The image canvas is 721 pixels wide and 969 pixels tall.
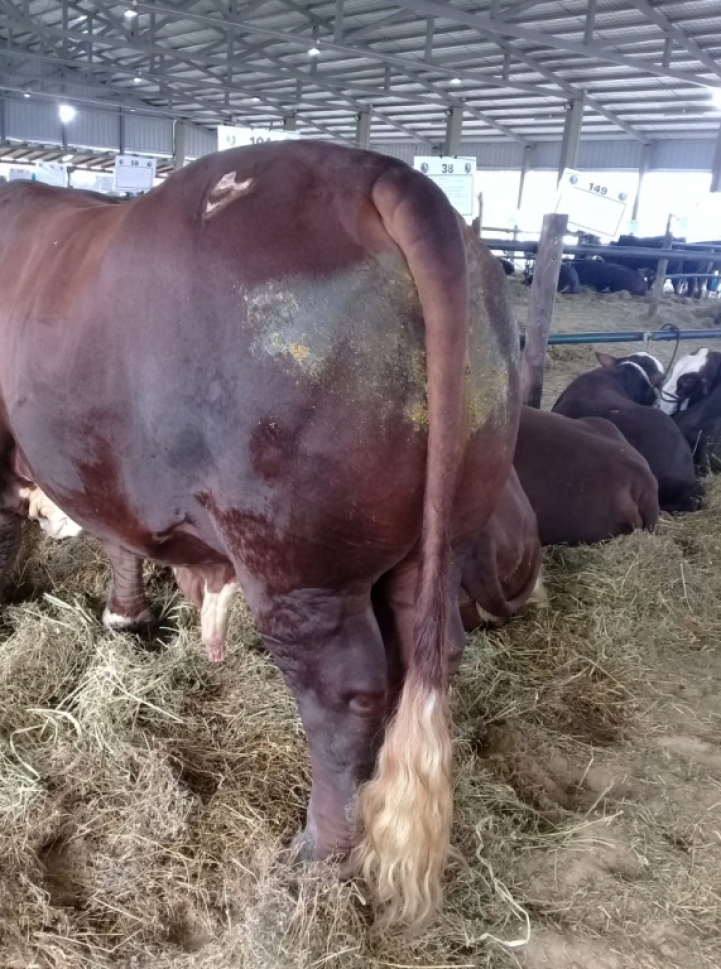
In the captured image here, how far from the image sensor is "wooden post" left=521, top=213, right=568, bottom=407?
508 cm

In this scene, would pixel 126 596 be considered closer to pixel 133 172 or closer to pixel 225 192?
pixel 225 192

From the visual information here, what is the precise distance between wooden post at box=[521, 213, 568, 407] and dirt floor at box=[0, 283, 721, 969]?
6.74 ft

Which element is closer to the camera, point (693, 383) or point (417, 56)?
point (693, 383)

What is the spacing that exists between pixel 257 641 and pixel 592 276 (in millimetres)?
16158

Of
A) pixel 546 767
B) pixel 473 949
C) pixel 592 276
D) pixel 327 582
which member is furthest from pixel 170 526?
pixel 592 276

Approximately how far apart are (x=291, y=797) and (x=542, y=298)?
12.5ft

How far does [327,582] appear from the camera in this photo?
5.49ft

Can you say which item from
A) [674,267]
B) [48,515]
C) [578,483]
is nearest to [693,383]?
[578,483]

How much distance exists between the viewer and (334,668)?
1.75 metres

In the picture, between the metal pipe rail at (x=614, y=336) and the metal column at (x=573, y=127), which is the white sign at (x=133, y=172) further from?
the metal column at (x=573, y=127)

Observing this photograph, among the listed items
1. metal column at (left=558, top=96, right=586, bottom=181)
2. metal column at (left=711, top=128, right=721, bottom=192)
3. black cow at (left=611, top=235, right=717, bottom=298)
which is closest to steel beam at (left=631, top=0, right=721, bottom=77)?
metal column at (left=558, top=96, right=586, bottom=181)

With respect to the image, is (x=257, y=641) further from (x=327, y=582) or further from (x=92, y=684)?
(x=327, y=582)

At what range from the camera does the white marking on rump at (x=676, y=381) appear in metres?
6.35

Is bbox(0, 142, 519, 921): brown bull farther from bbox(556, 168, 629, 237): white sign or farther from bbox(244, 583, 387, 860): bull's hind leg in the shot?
bbox(556, 168, 629, 237): white sign
